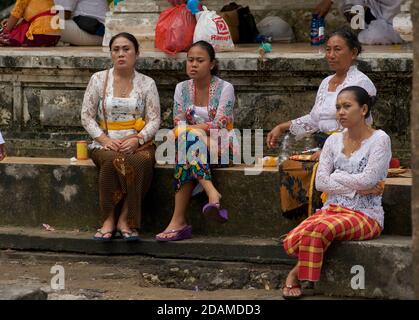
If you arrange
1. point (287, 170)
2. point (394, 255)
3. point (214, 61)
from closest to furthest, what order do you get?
point (394, 255), point (287, 170), point (214, 61)

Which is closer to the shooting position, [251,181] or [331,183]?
[331,183]

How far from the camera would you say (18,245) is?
29.0 feet

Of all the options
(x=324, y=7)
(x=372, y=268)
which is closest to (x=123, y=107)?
(x=372, y=268)

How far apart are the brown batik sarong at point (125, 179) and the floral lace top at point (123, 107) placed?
16cm

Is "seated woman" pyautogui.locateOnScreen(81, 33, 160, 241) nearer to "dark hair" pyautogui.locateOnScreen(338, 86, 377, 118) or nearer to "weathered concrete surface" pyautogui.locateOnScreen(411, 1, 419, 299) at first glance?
"dark hair" pyautogui.locateOnScreen(338, 86, 377, 118)

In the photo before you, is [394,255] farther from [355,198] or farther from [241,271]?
[241,271]

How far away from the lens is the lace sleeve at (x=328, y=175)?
7.46 m

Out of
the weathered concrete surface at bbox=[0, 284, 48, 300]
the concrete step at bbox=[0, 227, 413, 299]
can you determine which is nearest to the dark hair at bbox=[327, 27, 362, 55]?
the concrete step at bbox=[0, 227, 413, 299]

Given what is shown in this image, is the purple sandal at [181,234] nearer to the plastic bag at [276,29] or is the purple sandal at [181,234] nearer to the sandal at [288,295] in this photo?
the sandal at [288,295]

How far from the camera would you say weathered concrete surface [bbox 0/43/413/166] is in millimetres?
8867

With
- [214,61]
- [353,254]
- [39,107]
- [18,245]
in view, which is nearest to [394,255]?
[353,254]

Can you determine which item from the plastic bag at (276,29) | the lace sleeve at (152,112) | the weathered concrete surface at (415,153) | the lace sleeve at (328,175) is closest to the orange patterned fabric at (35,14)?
the plastic bag at (276,29)

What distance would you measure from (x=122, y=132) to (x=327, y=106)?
1490 millimetres

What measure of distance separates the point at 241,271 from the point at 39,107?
2.47m
